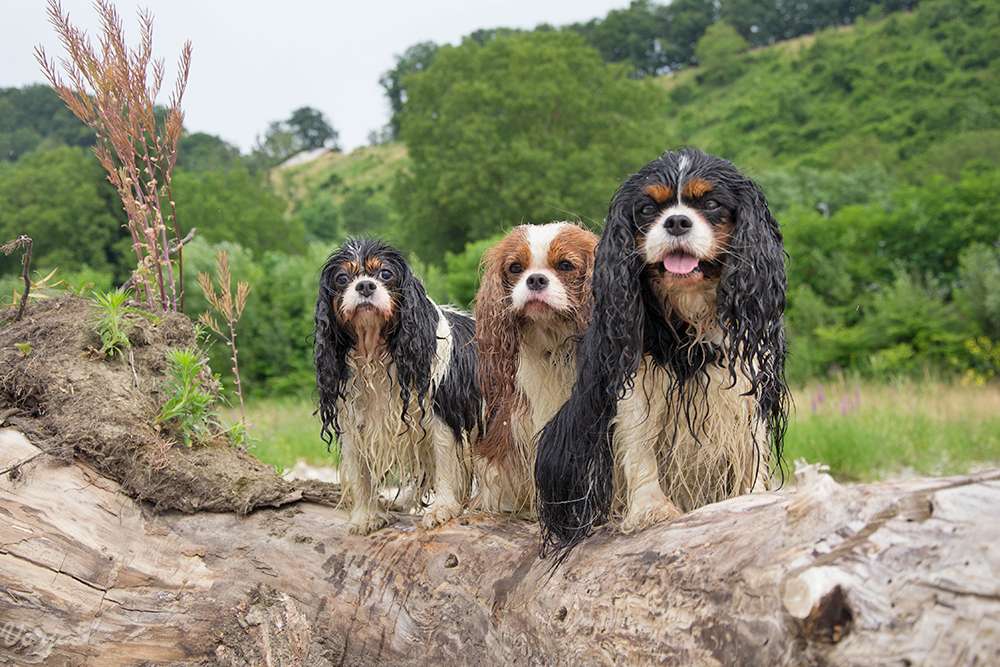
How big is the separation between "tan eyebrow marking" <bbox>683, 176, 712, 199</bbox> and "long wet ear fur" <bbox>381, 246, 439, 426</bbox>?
168 cm

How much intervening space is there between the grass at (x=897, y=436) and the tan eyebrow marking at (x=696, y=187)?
5.36 metres

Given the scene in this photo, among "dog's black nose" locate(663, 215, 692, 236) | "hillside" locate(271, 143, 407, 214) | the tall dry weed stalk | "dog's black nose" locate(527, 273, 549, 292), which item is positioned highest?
"hillside" locate(271, 143, 407, 214)

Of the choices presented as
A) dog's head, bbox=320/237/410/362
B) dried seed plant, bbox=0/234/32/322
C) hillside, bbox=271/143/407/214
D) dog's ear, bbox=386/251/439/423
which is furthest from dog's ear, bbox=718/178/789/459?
hillside, bbox=271/143/407/214

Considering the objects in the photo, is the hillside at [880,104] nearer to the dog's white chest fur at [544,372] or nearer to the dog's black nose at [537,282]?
the dog's white chest fur at [544,372]

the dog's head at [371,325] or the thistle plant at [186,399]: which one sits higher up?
the dog's head at [371,325]

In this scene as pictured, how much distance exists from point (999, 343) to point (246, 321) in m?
16.3

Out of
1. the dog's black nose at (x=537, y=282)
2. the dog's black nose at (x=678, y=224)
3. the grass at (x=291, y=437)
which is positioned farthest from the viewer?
the grass at (x=291, y=437)

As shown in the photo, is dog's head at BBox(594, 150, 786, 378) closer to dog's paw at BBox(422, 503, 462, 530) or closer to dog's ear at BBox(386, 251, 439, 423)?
dog's ear at BBox(386, 251, 439, 423)

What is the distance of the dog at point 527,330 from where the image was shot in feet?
10.7

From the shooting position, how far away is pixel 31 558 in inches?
137

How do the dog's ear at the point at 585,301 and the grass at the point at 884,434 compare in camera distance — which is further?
the grass at the point at 884,434

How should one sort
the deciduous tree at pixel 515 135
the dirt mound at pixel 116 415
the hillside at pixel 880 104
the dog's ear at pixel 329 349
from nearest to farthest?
the dog's ear at pixel 329 349 → the dirt mound at pixel 116 415 → the deciduous tree at pixel 515 135 → the hillside at pixel 880 104

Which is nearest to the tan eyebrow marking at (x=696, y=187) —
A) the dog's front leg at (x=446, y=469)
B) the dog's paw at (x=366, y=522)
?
the dog's front leg at (x=446, y=469)

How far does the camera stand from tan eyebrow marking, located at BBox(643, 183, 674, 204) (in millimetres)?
2527
